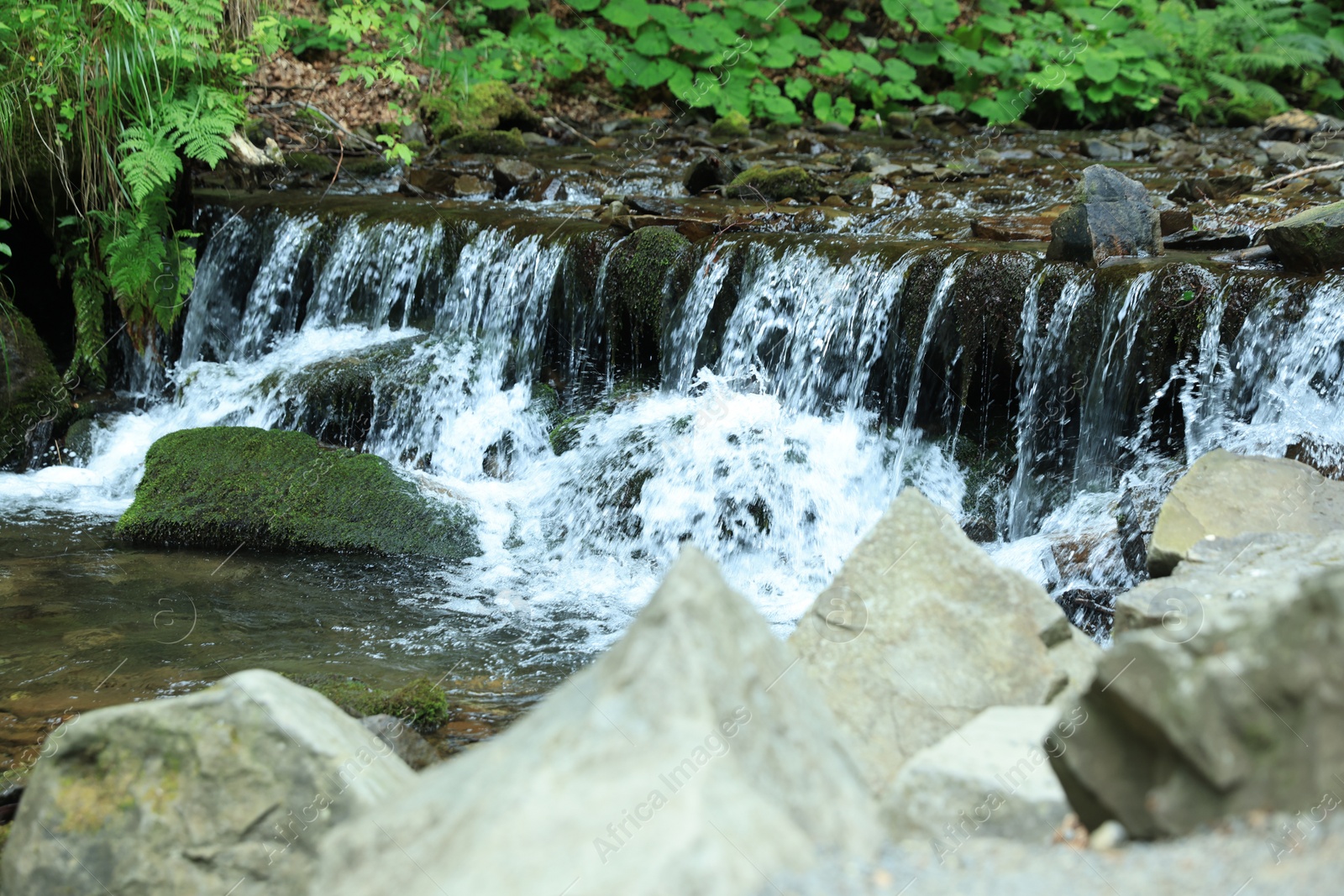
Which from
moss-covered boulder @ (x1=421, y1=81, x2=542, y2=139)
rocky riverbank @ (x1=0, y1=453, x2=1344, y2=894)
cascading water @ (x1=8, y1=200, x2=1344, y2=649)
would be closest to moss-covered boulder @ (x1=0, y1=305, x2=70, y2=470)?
cascading water @ (x1=8, y1=200, x2=1344, y2=649)

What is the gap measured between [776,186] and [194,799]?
287 inches

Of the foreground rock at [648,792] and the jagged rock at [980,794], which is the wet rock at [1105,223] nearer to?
the jagged rock at [980,794]

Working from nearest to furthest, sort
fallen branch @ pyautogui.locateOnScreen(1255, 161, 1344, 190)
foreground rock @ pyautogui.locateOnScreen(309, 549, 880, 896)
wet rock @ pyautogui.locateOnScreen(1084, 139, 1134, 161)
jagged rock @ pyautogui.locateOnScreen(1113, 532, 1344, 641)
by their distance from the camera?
foreground rock @ pyautogui.locateOnScreen(309, 549, 880, 896)
jagged rock @ pyautogui.locateOnScreen(1113, 532, 1344, 641)
fallen branch @ pyautogui.locateOnScreen(1255, 161, 1344, 190)
wet rock @ pyautogui.locateOnScreen(1084, 139, 1134, 161)

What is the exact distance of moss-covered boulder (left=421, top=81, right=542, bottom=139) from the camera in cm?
1177

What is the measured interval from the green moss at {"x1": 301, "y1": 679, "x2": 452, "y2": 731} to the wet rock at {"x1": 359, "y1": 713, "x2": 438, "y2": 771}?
0.74 feet

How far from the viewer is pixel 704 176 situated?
9.18 metres

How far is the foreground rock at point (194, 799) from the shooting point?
2285mm

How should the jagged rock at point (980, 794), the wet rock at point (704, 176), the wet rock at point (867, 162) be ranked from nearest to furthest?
the jagged rock at point (980, 794)
the wet rock at point (704, 176)
the wet rock at point (867, 162)

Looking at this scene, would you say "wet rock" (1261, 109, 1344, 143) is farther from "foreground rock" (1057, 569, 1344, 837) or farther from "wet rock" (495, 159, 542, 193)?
"foreground rock" (1057, 569, 1344, 837)

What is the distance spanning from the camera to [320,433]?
723 centimetres

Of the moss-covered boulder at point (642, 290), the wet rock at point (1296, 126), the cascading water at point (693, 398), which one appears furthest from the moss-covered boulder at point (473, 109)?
the wet rock at point (1296, 126)

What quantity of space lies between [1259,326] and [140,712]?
5.11 metres

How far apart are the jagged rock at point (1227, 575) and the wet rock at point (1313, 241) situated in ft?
7.35

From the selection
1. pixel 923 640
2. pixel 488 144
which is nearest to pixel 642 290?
pixel 923 640
